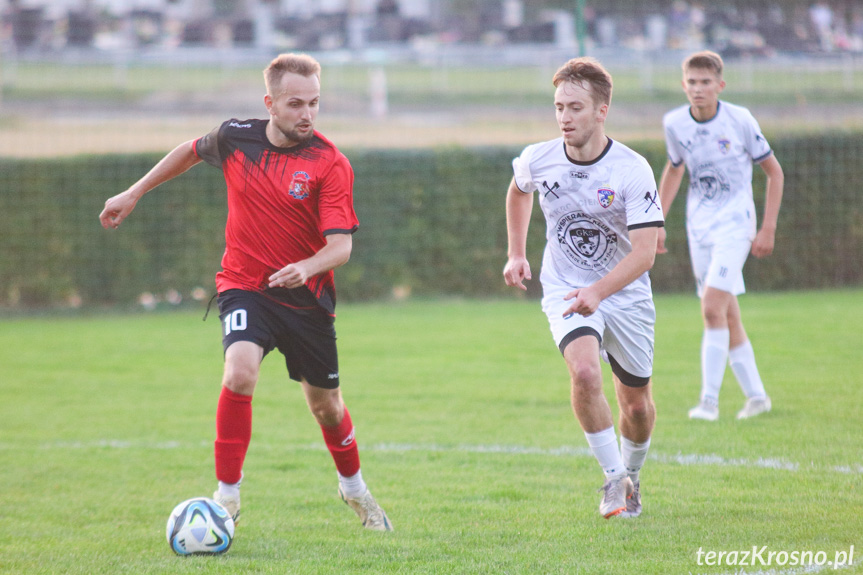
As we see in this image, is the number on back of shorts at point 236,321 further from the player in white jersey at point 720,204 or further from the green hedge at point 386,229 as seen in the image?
the green hedge at point 386,229

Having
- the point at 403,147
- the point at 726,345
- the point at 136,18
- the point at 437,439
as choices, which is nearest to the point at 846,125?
the point at 403,147

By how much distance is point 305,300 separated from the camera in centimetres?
453

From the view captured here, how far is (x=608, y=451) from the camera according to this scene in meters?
4.53

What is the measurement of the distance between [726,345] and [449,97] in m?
14.2

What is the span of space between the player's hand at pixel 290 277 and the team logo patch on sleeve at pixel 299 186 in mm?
515

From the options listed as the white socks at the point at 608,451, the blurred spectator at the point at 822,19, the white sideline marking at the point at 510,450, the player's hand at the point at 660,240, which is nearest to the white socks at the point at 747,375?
the white sideline marking at the point at 510,450

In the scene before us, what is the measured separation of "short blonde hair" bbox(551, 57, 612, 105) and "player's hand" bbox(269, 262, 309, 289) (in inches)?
58.0

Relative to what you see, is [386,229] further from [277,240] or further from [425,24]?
[425,24]

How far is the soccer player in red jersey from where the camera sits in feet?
14.4

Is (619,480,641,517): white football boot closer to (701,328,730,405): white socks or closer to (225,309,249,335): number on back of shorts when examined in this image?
(225,309,249,335): number on back of shorts

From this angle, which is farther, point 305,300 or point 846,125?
point 846,125

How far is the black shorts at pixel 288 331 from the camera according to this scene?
4.43 metres

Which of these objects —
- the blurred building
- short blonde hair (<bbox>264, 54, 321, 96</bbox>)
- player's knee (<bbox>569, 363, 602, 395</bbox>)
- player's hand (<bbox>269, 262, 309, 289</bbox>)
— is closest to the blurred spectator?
the blurred building

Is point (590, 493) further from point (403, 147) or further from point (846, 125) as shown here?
point (846, 125)
